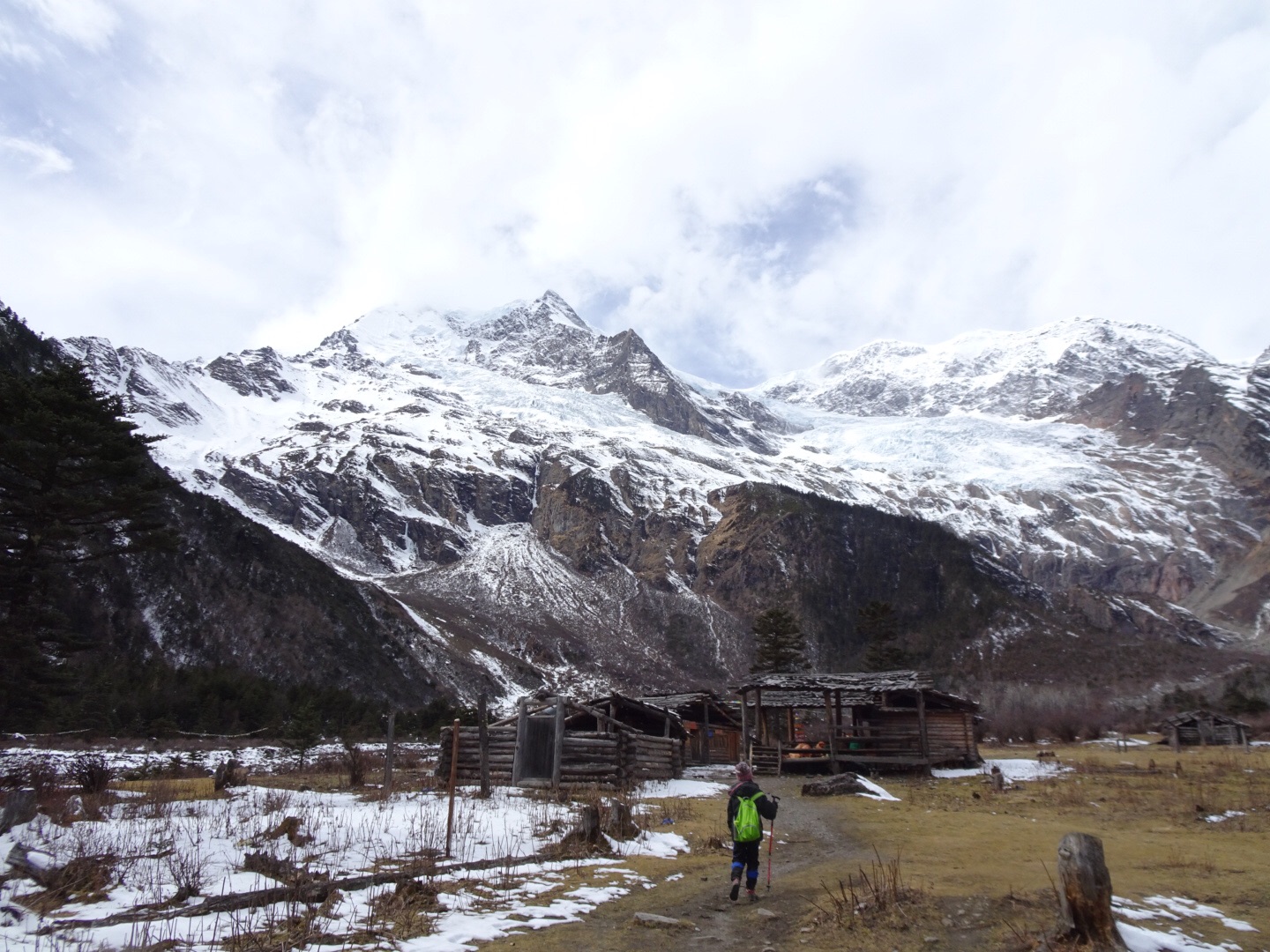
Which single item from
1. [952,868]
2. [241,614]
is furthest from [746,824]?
[241,614]

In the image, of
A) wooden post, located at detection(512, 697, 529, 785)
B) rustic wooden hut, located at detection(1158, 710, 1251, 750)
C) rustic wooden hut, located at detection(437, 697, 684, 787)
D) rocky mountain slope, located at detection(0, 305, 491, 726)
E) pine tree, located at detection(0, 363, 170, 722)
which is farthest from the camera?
rocky mountain slope, located at detection(0, 305, 491, 726)

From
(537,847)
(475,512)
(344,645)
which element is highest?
(475,512)

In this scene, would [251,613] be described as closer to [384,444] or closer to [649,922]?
[649,922]

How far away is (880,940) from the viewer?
815cm

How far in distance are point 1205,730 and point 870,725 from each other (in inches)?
1157

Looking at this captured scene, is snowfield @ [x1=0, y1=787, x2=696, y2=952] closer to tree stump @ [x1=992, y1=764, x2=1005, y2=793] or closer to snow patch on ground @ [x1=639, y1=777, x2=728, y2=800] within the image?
snow patch on ground @ [x1=639, y1=777, x2=728, y2=800]

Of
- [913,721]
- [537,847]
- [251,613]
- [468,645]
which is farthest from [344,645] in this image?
[537,847]

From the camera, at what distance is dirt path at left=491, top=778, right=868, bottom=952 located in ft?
27.6

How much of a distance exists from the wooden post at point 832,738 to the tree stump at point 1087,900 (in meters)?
28.4

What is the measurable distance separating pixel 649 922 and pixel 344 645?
246 feet

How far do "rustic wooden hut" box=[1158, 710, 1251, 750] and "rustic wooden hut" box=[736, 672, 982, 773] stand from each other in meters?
22.1

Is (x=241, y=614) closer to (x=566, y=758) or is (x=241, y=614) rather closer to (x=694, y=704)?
(x=694, y=704)

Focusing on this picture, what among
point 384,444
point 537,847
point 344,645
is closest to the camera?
point 537,847

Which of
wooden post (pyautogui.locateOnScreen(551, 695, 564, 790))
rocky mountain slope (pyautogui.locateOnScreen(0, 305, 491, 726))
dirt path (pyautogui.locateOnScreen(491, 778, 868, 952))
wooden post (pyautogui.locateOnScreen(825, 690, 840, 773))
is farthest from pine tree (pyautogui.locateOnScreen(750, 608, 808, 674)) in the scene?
dirt path (pyautogui.locateOnScreen(491, 778, 868, 952))
